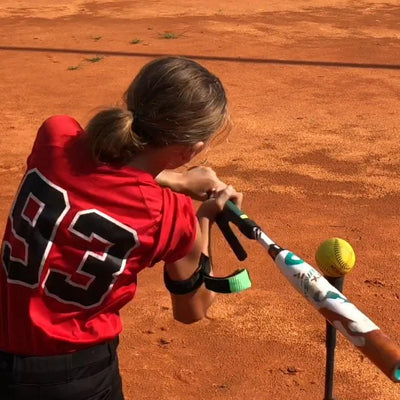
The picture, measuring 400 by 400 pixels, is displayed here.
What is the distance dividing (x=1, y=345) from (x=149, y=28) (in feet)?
44.5

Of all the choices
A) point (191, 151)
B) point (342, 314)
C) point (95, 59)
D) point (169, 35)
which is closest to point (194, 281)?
point (191, 151)

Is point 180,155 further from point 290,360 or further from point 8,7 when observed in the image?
point 8,7

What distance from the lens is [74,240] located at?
251 centimetres

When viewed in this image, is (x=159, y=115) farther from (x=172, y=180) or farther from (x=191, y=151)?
(x=172, y=180)

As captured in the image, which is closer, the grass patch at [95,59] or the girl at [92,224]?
the girl at [92,224]

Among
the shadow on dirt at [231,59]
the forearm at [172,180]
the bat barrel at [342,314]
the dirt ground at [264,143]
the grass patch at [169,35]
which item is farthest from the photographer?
the grass patch at [169,35]

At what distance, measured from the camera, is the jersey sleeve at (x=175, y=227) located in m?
2.58

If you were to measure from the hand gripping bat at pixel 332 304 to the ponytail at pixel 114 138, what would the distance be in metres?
0.50

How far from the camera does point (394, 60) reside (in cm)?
1277

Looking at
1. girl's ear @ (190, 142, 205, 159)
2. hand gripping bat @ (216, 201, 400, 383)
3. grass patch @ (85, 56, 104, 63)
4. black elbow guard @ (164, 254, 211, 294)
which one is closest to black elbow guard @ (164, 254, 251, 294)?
black elbow guard @ (164, 254, 211, 294)

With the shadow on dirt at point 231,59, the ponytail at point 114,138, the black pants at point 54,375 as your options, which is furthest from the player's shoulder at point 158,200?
the shadow on dirt at point 231,59

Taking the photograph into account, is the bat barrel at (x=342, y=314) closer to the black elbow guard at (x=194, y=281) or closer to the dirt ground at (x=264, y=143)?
the black elbow guard at (x=194, y=281)

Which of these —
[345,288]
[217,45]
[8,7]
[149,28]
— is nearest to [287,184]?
[345,288]

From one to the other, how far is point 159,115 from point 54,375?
Result: 0.89 metres
